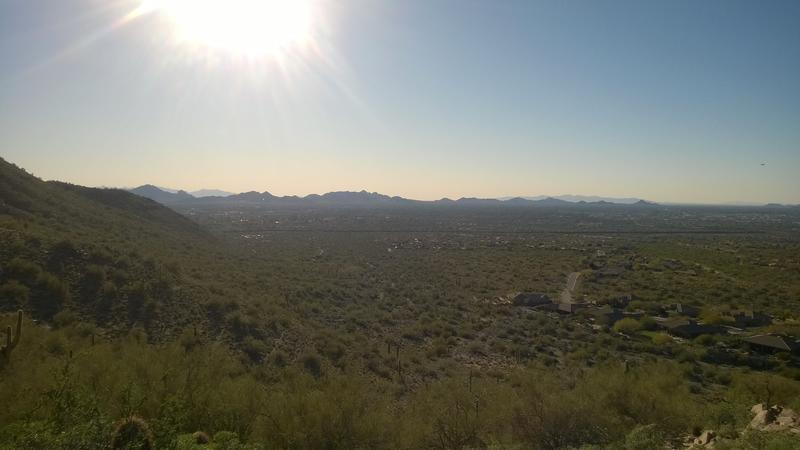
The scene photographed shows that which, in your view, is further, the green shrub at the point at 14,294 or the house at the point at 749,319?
the house at the point at 749,319

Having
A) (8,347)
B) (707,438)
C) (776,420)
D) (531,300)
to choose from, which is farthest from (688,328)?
(8,347)

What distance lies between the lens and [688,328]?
27.1 m

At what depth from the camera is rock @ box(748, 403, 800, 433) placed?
10.6 m

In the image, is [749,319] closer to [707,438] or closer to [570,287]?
[570,287]

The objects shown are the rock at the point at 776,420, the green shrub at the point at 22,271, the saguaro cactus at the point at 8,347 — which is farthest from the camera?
the green shrub at the point at 22,271

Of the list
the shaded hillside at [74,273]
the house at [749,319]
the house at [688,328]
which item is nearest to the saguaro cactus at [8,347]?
the shaded hillside at [74,273]

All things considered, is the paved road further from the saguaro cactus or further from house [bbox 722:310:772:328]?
the saguaro cactus

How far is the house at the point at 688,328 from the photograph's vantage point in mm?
26734

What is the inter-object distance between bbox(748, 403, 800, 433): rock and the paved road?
2565 centimetres

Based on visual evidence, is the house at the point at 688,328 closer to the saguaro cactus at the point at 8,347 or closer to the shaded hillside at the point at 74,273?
the shaded hillside at the point at 74,273

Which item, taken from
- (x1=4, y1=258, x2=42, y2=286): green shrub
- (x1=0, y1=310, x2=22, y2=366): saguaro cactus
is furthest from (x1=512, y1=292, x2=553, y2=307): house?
(x1=0, y1=310, x2=22, y2=366): saguaro cactus

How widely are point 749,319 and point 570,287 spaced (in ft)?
53.4

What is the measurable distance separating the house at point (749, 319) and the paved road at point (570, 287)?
1130cm

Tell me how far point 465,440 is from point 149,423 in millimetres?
7526
